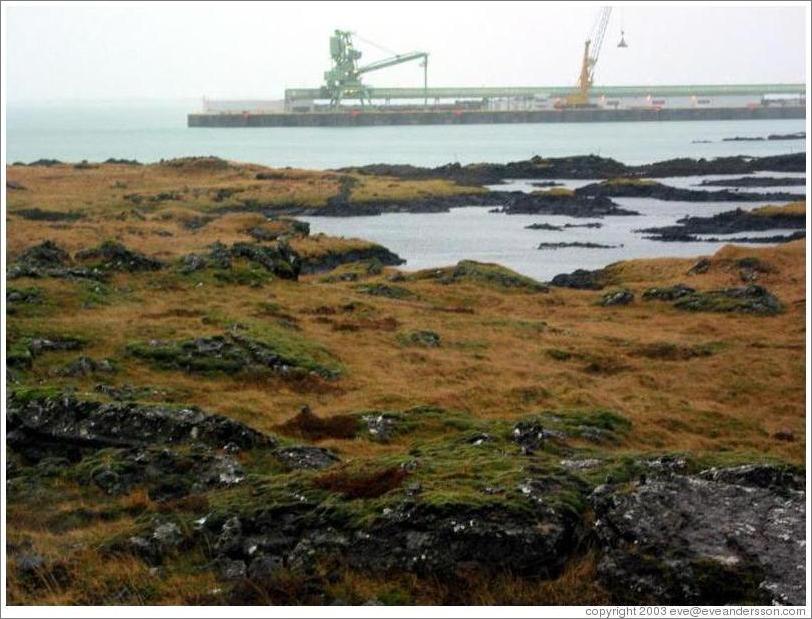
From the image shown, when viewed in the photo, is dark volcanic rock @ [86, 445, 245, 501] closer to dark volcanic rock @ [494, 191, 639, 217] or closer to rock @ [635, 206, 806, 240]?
rock @ [635, 206, 806, 240]

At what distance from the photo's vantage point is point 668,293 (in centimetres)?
4556

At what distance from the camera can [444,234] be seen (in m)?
80.5

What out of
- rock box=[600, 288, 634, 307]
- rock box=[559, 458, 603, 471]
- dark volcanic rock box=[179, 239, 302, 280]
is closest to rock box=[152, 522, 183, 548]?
rock box=[559, 458, 603, 471]

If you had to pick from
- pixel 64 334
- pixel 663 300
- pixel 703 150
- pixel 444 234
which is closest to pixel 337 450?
pixel 64 334

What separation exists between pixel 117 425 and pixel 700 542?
10035mm

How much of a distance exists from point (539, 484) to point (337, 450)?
611 cm

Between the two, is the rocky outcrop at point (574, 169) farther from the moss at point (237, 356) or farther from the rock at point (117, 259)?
the moss at point (237, 356)

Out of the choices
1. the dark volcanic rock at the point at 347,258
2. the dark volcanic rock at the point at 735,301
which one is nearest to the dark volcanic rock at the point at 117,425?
the dark volcanic rock at the point at 735,301

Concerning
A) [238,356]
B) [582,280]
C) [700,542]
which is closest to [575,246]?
[582,280]

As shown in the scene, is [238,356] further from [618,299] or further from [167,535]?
[618,299]

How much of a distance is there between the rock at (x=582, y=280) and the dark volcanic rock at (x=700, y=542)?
40.0 meters

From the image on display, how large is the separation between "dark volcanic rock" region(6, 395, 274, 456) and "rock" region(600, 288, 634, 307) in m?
29.2

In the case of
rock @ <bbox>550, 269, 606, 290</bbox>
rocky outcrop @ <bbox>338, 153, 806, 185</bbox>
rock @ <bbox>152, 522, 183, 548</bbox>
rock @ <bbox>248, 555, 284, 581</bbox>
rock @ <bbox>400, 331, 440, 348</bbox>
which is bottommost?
rock @ <bbox>550, 269, 606, 290</bbox>

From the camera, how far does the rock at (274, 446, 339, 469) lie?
17281 millimetres
